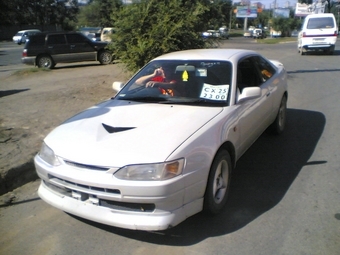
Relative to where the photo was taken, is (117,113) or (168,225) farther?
(117,113)

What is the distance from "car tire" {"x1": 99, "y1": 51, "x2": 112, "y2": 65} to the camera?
18328 millimetres

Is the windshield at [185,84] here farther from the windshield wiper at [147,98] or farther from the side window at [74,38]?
the side window at [74,38]

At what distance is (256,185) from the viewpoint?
14.6ft

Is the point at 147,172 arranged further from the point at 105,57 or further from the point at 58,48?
the point at 105,57

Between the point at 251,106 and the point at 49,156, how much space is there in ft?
7.90

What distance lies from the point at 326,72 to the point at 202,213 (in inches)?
460

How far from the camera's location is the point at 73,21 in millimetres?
70875

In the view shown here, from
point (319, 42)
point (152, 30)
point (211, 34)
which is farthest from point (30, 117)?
point (319, 42)

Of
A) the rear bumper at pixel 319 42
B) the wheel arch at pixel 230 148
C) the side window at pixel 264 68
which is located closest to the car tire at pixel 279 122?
the side window at pixel 264 68

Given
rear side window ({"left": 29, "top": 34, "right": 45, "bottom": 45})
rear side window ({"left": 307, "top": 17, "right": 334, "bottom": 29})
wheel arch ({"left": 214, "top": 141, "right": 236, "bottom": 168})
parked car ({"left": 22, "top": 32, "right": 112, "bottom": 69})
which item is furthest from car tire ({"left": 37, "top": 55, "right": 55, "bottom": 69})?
wheel arch ({"left": 214, "top": 141, "right": 236, "bottom": 168})

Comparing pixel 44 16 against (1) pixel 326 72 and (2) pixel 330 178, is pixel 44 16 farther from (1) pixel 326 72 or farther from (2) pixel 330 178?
(2) pixel 330 178

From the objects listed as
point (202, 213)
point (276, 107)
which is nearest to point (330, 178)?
point (276, 107)

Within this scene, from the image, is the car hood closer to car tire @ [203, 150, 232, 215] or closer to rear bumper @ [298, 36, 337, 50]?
car tire @ [203, 150, 232, 215]

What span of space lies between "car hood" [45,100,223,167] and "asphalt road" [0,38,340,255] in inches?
30.1
